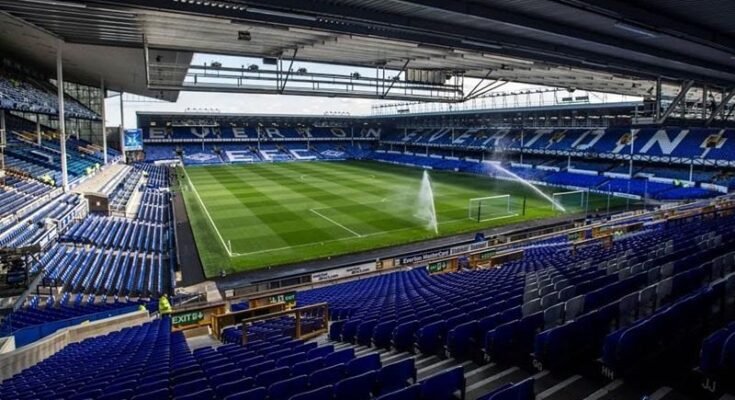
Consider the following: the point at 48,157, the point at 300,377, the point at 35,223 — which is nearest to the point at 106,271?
the point at 35,223

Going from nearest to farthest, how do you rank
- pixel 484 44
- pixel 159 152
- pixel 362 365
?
1. pixel 362 365
2. pixel 484 44
3. pixel 159 152

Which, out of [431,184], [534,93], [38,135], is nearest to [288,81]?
[38,135]

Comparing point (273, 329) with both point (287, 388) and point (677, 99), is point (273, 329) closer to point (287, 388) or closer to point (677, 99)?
point (287, 388)

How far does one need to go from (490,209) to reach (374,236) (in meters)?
9.78

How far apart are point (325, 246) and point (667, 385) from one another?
61.5ft

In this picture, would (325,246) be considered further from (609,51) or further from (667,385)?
(667,385)

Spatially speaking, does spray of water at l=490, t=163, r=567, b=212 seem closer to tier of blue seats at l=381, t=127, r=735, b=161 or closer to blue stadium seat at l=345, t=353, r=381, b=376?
tier of blue seats at l=381, t=127, r=735, b=161

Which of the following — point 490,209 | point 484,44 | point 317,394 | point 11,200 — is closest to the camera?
point 317,394

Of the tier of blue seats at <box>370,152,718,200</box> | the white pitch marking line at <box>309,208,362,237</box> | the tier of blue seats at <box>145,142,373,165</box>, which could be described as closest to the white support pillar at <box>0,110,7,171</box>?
the white pitch marking line at <box>309,208,362,237</box>

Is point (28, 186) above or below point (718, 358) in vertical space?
below

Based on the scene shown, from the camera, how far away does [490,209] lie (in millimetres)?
29844

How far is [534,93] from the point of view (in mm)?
42406

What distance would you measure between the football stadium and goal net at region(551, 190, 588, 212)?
1.18 feet

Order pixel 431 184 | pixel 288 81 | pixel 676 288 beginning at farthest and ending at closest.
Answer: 1. pixel 431 184
2. pixel 288 81
3. pixel 676 288
